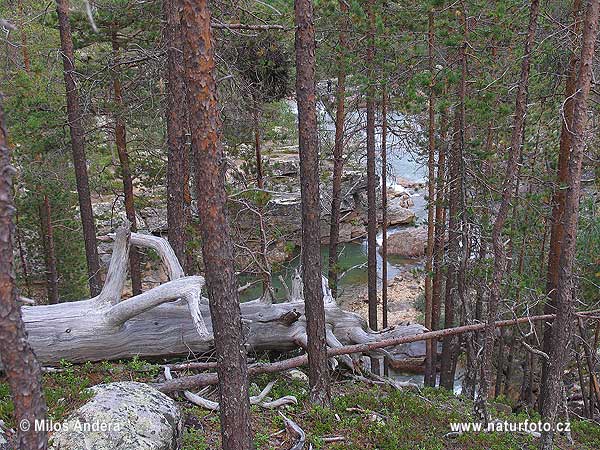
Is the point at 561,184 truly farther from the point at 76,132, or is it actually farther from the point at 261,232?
the point at 76,132

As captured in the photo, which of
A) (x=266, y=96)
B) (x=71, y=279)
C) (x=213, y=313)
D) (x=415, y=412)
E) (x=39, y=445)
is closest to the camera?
(x=39, y=445)

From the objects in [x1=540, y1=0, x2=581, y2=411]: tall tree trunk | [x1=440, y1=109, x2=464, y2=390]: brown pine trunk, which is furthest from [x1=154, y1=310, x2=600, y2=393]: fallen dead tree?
[x1=440, y1=109, x2=464, y2=390]: brown pine trunk

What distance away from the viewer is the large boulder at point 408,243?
23.3m

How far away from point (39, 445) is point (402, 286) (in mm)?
19546

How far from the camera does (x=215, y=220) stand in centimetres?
419

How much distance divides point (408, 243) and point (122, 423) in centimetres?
2016

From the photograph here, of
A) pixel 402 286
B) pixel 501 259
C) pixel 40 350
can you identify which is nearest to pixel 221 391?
pixel 40 350

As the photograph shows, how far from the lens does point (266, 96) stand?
439 inches

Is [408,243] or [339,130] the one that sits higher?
[339,130]

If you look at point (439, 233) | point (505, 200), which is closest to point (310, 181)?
point (505, 200)

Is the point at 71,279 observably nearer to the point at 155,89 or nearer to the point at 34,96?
the point at 34,96

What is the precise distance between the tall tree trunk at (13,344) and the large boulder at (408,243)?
21.0 meters

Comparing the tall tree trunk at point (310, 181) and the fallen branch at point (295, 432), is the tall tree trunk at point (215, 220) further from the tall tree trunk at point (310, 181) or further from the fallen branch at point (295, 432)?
the tall tree trunk at point (310, 181)

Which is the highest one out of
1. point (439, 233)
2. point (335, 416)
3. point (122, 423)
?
point (122, 423)
